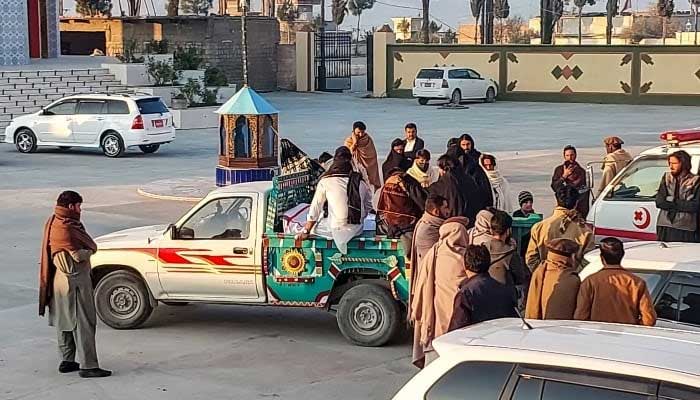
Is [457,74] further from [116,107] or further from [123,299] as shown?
[123,299]

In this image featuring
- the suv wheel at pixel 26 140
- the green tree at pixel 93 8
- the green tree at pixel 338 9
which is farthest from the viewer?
the green tree at pixel 338 9

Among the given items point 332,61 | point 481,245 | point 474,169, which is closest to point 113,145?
point 474,169

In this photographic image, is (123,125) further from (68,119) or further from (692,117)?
(692,117)

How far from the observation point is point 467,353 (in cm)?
516

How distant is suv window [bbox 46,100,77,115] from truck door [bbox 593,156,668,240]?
63.5 ft

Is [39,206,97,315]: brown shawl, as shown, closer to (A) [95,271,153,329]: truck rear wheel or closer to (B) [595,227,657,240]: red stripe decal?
(A) [95,271,153,329]: truck rear wheel

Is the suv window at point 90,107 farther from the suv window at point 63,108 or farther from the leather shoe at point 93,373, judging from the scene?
the leather shoe at point 93,373

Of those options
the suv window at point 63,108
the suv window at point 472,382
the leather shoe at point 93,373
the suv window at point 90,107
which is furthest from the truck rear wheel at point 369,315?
the suv window at point 63,108

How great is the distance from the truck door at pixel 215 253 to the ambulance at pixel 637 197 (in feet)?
12.1

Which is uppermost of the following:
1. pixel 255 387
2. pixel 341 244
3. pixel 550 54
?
pixel 550 54

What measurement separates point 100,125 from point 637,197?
18.6m

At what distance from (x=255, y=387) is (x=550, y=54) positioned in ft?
131

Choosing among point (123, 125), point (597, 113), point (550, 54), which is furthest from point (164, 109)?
point (550, 54)

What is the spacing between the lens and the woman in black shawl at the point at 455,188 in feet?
35.2
